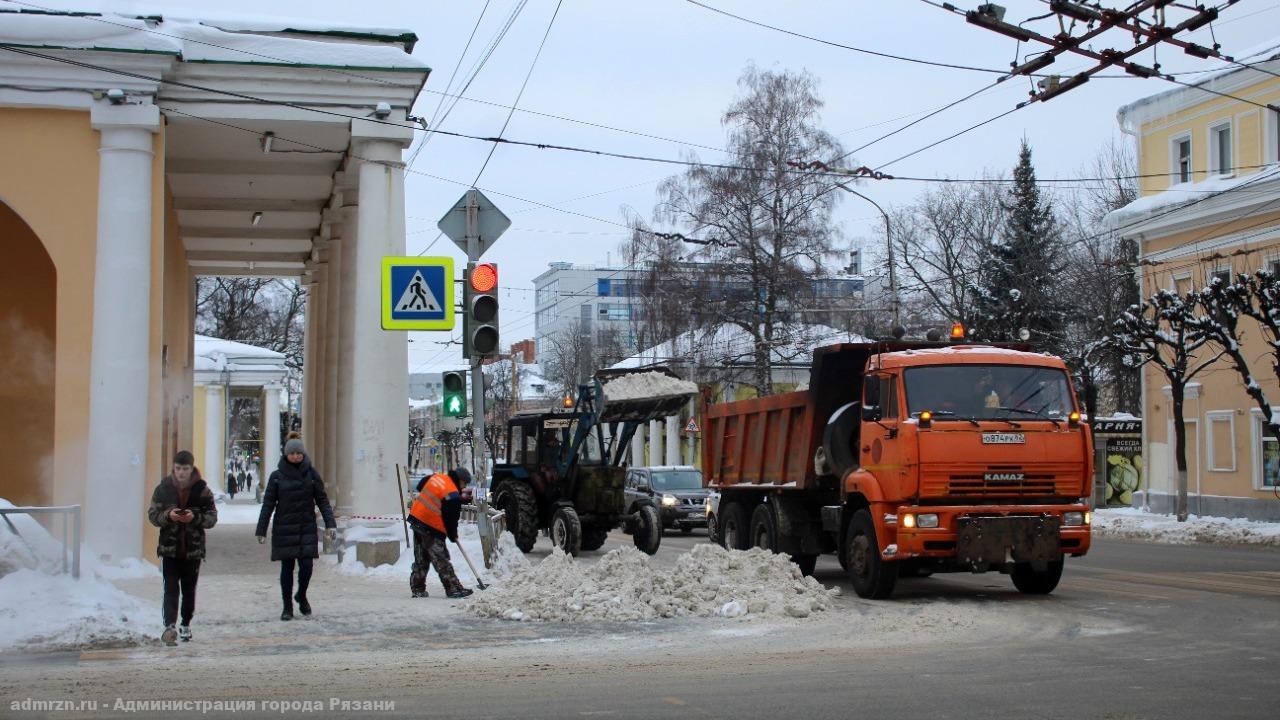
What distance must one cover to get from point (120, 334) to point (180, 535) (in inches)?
284

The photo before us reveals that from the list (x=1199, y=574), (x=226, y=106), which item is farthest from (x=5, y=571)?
(x=1199, y=574)

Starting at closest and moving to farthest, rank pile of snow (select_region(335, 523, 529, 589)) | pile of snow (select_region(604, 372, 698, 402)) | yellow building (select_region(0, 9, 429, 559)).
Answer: pile of snow (select_region(335, 523, 529, 589)), yellow building (select_region(0, 9, 429, 559)), pile of snow (select_region(604, 372, 698, 402))

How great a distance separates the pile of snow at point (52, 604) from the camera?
1110 cm

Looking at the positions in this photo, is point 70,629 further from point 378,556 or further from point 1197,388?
point 1197,388

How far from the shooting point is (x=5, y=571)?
12188 millimetres

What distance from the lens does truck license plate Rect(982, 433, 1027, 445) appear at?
1397 centimetres

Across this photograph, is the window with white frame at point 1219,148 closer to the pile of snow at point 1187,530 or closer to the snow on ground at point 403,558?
the pile of snow at point 1187,530

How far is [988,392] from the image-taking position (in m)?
14.4

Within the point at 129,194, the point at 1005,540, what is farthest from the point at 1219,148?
the point at 129,194

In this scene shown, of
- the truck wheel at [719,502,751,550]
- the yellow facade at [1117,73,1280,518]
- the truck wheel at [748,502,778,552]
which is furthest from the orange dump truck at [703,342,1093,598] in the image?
the yellow facade at [1117,73,1280,518]

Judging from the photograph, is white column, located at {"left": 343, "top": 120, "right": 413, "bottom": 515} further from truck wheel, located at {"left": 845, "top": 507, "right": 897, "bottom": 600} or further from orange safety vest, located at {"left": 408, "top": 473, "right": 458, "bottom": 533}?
truck wheel, located at {"left": 845, "top": 507, "right": 897, "bottom": 600}

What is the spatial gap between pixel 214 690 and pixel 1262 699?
6659 millimetres

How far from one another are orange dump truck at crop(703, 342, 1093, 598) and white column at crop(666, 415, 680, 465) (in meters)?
46.5

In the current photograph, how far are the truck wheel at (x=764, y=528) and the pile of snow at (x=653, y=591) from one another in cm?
288
